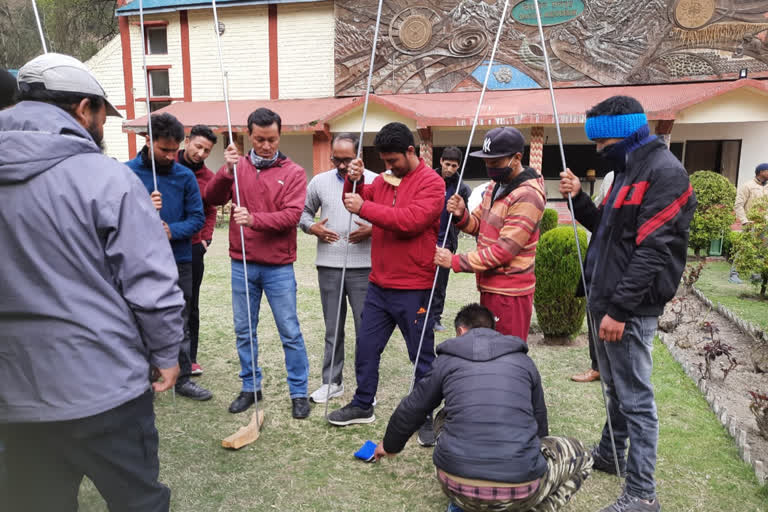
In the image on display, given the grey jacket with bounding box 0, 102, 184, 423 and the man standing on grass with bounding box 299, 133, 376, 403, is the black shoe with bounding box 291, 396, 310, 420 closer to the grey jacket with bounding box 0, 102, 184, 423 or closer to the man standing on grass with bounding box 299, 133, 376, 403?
the man standing on grass with bounding box 299, 133, 376, 403

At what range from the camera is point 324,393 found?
398 cm

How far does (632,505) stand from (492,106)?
13.0m

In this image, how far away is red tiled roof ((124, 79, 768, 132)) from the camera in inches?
504

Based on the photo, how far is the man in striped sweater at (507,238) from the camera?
117 inches

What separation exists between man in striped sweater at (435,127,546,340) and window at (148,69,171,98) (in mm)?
18843

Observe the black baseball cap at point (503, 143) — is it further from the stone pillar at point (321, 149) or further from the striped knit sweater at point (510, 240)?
the stone pillar at point (321, 149)

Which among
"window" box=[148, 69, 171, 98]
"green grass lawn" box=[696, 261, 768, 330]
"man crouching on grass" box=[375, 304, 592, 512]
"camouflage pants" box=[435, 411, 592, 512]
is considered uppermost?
"window" box=[148, 69, 171, 98]

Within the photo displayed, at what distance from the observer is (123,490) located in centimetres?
168

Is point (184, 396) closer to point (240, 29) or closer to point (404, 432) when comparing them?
point (404, 432)

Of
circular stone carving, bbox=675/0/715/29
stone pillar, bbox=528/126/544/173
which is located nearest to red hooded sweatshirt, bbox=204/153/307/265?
stone pillar, bbox=528/126/544/173

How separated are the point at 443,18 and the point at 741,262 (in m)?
11.5

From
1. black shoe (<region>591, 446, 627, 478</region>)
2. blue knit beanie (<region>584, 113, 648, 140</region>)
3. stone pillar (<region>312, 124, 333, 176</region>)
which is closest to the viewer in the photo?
blue knit beanie (<region>584, 113, 648, 140</region>)

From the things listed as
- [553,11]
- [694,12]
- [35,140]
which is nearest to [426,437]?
[35,140]

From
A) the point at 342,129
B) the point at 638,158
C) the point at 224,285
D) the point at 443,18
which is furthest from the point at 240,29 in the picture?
the point at 638,158
